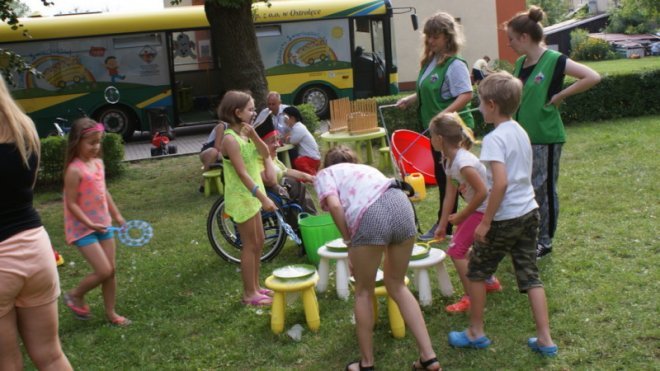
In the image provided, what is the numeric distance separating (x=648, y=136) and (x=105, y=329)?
8774 millimetres

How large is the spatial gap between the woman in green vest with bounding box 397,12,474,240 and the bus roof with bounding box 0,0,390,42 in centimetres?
993

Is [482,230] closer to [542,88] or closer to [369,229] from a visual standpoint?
[369,229]

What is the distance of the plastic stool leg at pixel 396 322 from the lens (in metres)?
4.25

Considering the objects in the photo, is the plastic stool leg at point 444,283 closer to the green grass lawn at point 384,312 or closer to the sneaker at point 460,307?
the green grass lawn at point 384,312

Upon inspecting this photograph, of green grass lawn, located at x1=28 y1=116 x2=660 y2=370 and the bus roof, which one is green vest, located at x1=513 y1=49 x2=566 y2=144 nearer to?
green grass lawn, located at x1=28 y1=116 x2=660 y2=370

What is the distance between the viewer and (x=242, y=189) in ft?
16.4

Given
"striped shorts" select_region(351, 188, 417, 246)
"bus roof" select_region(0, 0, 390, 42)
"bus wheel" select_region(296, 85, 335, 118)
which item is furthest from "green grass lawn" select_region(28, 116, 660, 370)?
"bus wheel" select_region(296, 85, 335, 118)

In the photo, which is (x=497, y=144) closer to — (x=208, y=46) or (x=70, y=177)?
(x=70, y=177)

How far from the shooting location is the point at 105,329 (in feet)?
15.8

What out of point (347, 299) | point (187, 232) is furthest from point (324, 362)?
point (187, 232)

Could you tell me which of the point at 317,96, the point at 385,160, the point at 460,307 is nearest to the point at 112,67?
the point at 317,96

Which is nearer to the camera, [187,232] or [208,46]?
[187,232]

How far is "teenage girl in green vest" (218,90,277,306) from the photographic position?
481cm

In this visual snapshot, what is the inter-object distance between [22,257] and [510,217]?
238cm
